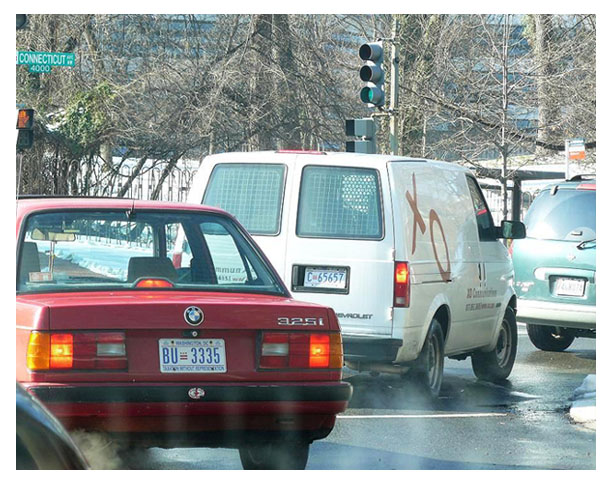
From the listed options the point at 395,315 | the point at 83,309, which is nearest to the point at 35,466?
the point at 83,309

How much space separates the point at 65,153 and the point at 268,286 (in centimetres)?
1920

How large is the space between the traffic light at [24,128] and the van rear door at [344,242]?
30.8 feet

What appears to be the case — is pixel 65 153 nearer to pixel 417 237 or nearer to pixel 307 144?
pixel 307 144

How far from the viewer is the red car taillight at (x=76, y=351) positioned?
18.1 feet

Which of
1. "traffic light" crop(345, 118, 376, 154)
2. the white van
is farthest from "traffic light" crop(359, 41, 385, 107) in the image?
the white van

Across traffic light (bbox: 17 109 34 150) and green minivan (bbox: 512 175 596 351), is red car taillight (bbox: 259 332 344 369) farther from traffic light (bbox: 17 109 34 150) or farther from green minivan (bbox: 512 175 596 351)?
traffic light (bbox: 17 109 34 150)

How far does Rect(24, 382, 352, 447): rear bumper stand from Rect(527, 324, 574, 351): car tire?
860cm

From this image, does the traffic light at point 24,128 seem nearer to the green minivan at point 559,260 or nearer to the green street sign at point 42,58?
the green street sign at point 42,58

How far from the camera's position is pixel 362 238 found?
9.56m

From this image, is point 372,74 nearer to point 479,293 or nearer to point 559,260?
point 559,260

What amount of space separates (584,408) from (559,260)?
3.89 metres

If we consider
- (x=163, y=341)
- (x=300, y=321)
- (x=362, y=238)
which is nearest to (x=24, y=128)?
(x=362, y=238)

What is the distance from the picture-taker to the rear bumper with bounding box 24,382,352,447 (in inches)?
216

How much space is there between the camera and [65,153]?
81.9 feet
